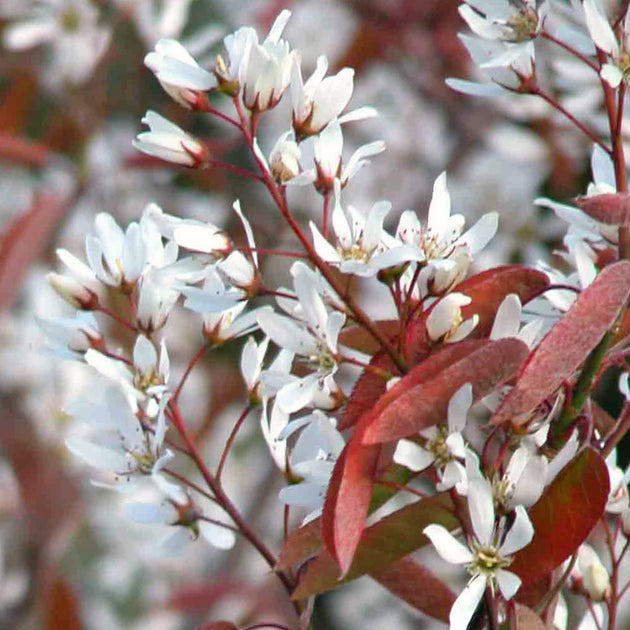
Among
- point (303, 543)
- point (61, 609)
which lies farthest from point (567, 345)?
point (61, 609)

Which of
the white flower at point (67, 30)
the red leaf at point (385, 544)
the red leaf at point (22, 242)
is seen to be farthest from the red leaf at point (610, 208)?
the white flower at point (67, 30)

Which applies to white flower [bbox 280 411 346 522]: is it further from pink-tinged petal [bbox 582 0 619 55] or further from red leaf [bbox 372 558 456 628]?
pink-tinged petal [bbox 582 0 619 55]

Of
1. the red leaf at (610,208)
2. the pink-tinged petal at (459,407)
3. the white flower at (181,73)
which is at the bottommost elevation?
the pink-tinged petal at (459,407)

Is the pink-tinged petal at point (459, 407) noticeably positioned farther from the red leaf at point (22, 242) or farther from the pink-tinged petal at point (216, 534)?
the red leaf at point (22, 242)

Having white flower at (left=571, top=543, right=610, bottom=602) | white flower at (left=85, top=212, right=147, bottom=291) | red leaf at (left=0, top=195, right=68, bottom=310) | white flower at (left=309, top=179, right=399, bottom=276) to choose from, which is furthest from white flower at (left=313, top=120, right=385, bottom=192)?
red leaf at (left=0, top=195, right=68, bottom=310)

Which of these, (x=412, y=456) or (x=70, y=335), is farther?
(x=70, y=335)

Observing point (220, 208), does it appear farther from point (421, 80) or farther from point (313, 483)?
point (313, 483)

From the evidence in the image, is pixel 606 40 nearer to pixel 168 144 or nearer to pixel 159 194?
pixel 168 144
